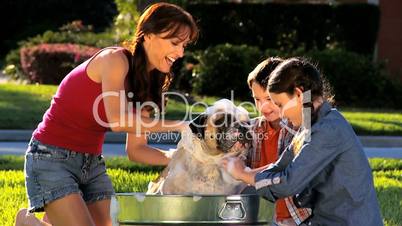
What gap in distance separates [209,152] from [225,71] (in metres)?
14.1

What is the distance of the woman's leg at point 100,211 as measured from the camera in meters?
5.26

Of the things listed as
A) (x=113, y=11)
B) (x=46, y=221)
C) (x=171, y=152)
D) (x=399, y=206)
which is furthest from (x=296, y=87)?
(x=113, y=11)

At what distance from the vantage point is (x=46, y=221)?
5527 mm

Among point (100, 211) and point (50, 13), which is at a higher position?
point (50, 13)

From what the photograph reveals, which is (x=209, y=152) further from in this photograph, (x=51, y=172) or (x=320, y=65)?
(x=320, y=65)

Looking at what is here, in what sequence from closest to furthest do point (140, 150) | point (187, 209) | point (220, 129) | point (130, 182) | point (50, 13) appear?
point (187, 209) → point (220, 129) → point (140, 150) → point (130, 182) → point (50, 13)

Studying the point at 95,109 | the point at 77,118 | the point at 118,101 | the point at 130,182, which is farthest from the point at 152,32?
the point at 130,182

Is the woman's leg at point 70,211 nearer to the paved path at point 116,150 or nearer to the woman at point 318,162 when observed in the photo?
the woman at point 318,162

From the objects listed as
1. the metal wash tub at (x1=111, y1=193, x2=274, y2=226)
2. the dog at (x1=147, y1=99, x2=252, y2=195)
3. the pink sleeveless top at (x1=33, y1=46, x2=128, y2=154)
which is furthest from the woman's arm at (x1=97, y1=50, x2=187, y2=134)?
the metal wash tub at (x1=111, y1=193, x2=274, y2=226)

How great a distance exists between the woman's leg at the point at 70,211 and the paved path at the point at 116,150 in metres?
6.62

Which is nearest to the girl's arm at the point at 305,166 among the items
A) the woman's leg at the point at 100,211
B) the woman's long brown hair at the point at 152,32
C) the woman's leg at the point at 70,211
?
the woman's long brown hair at the point at 152,32

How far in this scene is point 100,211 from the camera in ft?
17.3

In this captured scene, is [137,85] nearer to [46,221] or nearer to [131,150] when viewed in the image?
[131,150]

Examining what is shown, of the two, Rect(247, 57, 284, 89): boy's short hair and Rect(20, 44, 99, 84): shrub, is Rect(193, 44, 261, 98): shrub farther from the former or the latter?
Rect(247, 57, 284, 89): boy's short hair
